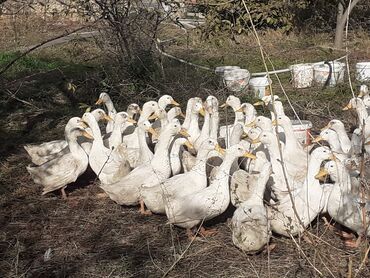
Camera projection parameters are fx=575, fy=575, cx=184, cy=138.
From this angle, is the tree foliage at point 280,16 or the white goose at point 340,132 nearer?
the white goose at point 340,132

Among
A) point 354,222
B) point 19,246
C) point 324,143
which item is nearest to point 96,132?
point 19,246

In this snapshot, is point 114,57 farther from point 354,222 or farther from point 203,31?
point 354,222

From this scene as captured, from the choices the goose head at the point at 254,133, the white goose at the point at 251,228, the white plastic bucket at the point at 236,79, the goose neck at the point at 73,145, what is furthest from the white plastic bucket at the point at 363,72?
the white goose at the point at 251,228

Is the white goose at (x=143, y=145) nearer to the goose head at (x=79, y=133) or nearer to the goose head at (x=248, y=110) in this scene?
the goose head at (x=79, y=133)

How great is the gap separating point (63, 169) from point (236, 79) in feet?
12.2

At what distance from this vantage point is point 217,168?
514cm

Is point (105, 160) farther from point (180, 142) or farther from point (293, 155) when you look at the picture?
point (293, 155)

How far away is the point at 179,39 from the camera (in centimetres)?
1302

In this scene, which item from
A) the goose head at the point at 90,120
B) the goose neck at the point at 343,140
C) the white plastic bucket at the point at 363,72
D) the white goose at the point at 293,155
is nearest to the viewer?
the white goose at the point at 293,155

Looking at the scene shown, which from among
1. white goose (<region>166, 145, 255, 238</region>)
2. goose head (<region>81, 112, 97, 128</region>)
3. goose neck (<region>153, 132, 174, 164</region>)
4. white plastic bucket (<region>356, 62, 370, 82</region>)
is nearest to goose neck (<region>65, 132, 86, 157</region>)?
goose head (<region>81, 112, 97, 128</region>)

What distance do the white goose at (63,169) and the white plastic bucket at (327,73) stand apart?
14.9 ft

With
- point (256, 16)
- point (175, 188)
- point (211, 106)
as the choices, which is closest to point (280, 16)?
point (256, 16)

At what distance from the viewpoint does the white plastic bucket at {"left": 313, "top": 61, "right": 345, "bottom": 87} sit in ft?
29.3

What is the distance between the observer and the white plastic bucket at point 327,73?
29.3 ft
